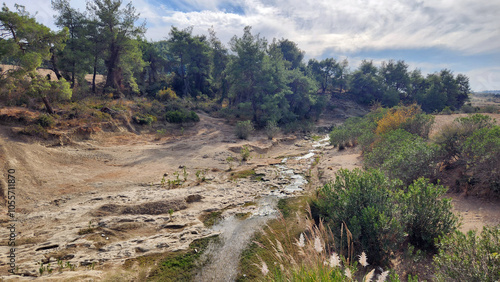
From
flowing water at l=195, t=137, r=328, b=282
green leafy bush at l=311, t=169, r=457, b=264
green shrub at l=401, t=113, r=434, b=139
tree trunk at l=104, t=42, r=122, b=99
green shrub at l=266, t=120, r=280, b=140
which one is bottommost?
flowing water at l=195, t=137, r=328, b=282

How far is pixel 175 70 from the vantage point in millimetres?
41531

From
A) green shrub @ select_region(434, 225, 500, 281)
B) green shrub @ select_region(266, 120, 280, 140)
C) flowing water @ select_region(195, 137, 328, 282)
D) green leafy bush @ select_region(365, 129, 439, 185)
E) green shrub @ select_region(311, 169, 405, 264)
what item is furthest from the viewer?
green shrub @ select_region(266, 120, 280, 140)

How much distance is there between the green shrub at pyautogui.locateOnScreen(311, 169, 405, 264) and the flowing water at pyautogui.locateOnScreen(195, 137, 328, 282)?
3031mm

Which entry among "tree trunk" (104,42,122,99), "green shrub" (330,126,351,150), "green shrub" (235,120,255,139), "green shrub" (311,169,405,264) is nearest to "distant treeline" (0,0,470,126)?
"tree trunk" (104,42,122,99)

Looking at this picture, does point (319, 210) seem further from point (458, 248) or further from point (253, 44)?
point (253, 44)

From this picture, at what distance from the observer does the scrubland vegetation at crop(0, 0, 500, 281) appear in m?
3.92

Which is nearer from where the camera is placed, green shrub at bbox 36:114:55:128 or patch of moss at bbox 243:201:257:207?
patch of moss at bbox 243:201:257:207

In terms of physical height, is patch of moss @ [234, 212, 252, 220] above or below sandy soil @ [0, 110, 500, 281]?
below

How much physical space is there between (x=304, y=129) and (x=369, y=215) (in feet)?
91.5

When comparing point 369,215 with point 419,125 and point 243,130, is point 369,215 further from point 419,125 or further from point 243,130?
point 243,130

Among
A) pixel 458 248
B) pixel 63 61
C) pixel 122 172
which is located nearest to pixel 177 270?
pixel 458 248

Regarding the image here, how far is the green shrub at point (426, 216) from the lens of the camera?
204 inches

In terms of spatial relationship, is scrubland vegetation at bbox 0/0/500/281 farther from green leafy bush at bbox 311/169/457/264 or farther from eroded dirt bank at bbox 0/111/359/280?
eroded dirt bank at bbox 0/111/359/280

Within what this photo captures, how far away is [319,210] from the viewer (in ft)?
26.6
